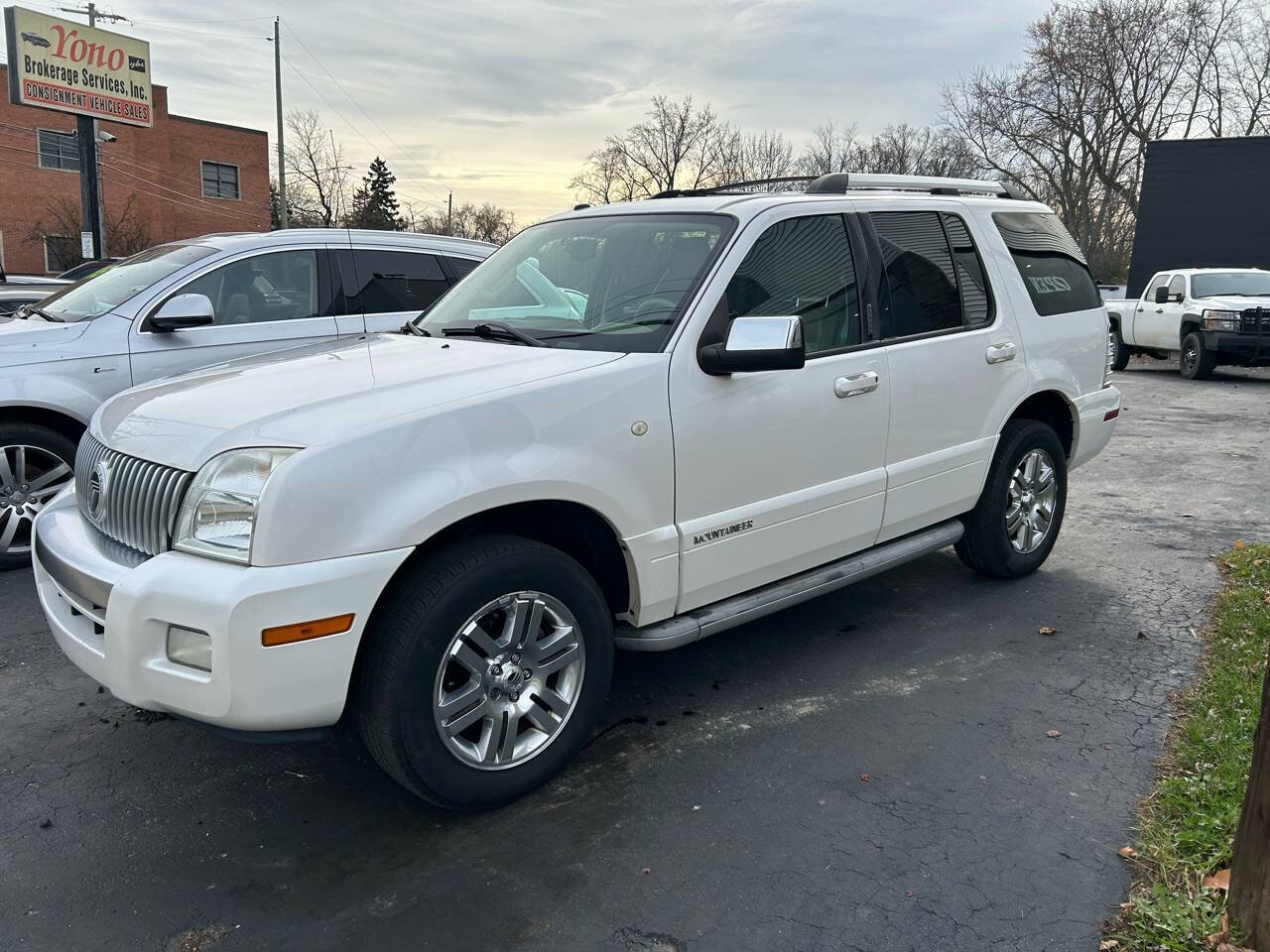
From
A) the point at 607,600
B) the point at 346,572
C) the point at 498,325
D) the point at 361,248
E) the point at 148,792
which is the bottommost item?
the point at 148,792

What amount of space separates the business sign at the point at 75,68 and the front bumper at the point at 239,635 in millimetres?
31284

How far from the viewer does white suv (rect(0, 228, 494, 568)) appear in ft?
18.2

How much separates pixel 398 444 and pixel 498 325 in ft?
3.90

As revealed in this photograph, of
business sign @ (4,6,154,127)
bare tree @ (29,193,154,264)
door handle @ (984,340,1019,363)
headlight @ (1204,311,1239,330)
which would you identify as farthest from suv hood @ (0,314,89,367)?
bare tree @ (29,193,154,264)

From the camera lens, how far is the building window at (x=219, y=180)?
157 feet

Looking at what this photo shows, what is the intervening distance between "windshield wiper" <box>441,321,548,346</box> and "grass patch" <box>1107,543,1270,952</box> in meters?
2.54

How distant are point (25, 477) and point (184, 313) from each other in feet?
4.17

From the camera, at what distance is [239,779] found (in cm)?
338

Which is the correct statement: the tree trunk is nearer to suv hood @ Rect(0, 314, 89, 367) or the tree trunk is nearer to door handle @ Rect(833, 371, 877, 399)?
door handle @ Rect(833, 371, 877, 399)

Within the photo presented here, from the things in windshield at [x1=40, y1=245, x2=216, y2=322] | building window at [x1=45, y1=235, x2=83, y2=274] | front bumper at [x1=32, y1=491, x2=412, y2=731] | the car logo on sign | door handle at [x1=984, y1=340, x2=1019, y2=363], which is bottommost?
front bumper at [x1=32, y1=491, x2=412, y2=731]

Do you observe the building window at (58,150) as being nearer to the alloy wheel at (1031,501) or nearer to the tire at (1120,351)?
the tire at (1120,351)

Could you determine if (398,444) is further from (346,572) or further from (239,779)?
(239,779)

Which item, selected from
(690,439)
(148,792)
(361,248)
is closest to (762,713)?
(690,439)

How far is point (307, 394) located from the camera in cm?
307
